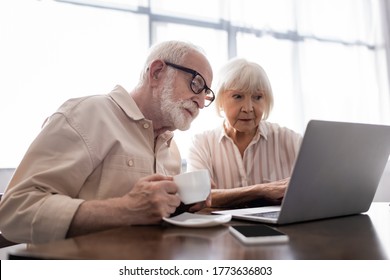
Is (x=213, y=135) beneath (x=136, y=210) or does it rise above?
above

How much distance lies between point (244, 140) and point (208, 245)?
117cm

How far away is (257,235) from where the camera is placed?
0.55 metres

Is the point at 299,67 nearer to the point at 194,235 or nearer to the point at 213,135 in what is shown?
the point at 213,135

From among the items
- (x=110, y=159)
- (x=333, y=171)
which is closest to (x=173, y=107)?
(x=110, y=159)

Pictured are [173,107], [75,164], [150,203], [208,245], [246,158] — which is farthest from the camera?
[246,158]

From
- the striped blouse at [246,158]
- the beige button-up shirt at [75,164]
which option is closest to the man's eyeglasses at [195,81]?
the beige button-up shirt at [75,164]

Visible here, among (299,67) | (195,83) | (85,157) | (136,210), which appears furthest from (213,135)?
(299,67)

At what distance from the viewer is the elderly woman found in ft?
5.08

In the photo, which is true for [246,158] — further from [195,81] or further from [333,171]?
[333,171]

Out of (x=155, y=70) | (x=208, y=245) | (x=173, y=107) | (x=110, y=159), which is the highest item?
(x=155, y=70)

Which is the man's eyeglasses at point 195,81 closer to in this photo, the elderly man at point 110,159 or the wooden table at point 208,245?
the elderly man at point 110,159

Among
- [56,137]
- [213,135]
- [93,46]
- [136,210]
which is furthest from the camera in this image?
[93,46]

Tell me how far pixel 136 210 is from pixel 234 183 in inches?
35.4
